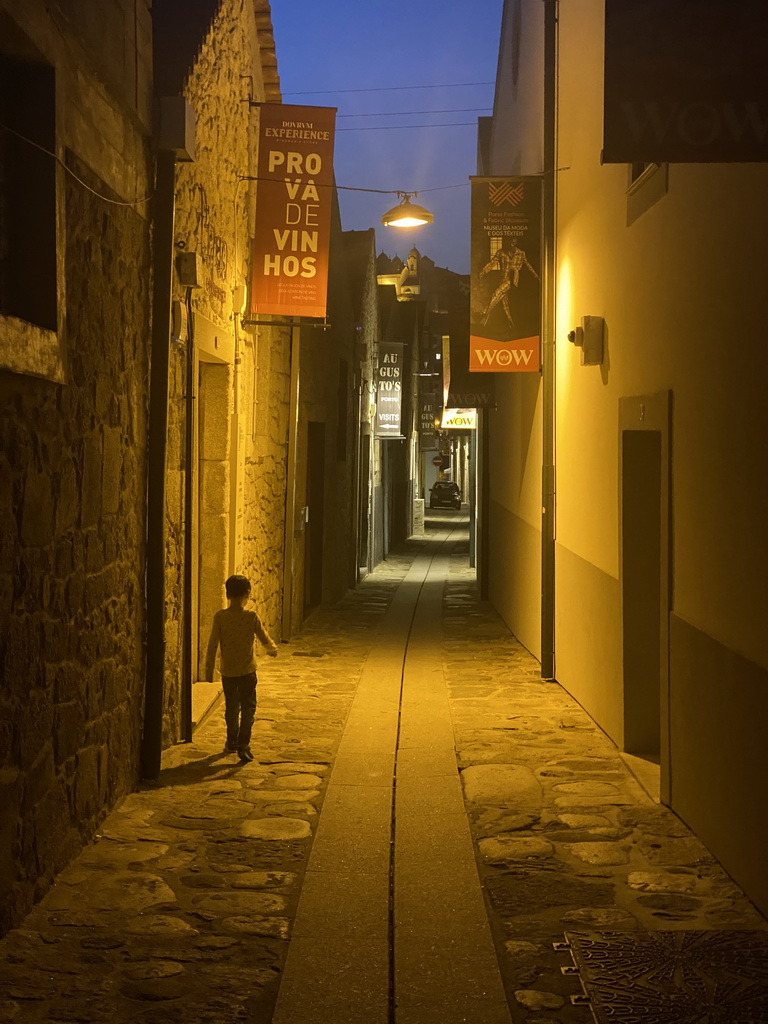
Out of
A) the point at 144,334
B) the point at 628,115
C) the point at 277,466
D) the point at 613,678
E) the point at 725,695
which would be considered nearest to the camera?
the point at 628,115

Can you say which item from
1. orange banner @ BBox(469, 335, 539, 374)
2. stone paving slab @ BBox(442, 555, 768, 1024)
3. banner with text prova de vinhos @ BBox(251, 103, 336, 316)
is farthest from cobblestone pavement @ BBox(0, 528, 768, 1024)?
banner with text prova de vinhos @ BBox(251, 103, 336, 316)

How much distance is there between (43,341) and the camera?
4426 millimetres

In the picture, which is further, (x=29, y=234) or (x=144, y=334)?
(x=144, y=334)

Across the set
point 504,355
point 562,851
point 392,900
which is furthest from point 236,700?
point 504,355

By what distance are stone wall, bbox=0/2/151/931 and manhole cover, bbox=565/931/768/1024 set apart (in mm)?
2296

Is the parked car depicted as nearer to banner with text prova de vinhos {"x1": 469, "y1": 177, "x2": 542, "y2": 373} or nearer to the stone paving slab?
banner with text prova de vinhos {"x1": 469, "y1": 177, "x2": 542, "y2": 373}

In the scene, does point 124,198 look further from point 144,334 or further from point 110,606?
point 110,606

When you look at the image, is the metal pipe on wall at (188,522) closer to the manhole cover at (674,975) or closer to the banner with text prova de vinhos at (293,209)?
the banner with text prova de vinhos at (293,209)

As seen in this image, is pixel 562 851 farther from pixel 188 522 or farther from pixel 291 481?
pixel 291 481

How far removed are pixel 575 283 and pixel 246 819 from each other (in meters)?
5.46

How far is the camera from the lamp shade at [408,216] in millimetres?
12086

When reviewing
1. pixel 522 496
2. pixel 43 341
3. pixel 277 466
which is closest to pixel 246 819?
pixel 43 341

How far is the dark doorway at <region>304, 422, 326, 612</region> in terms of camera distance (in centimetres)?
1488

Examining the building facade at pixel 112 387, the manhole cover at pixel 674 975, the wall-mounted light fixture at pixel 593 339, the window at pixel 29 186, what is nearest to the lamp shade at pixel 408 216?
the building facade at pixel 112 387
